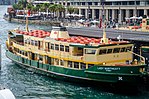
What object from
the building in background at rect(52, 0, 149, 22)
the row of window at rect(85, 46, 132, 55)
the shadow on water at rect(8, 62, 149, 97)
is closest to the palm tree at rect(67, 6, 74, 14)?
the building in background at rect(52, 0, 149, 22)

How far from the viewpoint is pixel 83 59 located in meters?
41.1

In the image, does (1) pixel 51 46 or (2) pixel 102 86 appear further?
(1) pixel 51 46

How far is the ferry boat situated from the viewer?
127ft

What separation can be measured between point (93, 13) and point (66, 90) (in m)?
107

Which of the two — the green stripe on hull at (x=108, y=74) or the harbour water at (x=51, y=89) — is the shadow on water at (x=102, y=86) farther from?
the green stripe on hull at (x=108, y=74)

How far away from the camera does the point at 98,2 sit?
142 metres

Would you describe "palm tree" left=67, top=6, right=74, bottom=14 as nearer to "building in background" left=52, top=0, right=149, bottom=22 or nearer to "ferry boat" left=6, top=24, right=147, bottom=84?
"building in background" left=52, top=0, right=149, bottom=22

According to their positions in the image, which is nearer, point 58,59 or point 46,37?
point 58,59

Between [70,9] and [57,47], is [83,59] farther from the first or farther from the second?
[70,9]

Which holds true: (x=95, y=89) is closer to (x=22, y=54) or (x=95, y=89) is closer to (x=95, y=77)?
(x=95, y=77)

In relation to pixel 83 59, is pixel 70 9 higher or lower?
higher

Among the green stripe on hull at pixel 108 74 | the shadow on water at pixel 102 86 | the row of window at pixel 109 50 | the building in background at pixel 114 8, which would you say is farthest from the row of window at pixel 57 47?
the building in background at pixel 114 8

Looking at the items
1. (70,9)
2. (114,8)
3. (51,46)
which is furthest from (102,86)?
(70,9)

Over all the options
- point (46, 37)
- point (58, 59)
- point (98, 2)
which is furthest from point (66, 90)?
point (98, 2)
